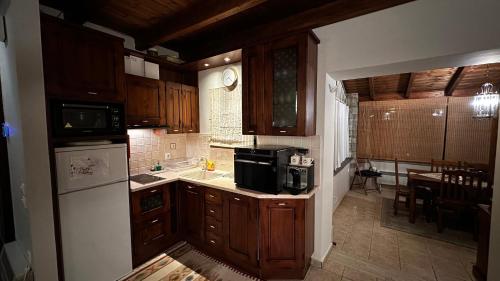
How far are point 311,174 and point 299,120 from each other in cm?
61

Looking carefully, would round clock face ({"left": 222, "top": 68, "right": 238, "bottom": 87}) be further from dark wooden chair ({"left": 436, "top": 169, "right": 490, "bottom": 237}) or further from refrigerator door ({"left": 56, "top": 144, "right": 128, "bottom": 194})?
dark wooden chair ({"left": 436, "top": 169, "right": 490, "bottom": 237})

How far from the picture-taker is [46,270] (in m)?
1.59

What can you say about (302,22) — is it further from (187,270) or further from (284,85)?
(187,270)

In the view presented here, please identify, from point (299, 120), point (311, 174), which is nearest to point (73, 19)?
point (299, 120)

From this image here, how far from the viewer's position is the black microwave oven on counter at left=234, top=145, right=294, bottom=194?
202 cm

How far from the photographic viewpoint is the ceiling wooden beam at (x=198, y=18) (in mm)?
1774

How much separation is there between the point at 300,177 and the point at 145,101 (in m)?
2.12

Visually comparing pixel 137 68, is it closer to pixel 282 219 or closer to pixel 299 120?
pixel 299 120

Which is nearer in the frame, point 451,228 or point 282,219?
point 282,219

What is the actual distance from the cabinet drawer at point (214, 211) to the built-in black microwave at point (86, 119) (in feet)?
4.17

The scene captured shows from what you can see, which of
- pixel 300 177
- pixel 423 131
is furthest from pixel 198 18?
pixel 423 131

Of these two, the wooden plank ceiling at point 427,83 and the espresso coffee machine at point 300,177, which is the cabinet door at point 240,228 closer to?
the espresso coffee machine at point 300,177

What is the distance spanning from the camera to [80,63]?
1.76 metres

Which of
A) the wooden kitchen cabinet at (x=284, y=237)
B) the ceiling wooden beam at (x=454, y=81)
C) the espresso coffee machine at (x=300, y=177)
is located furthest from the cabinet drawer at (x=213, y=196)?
the ceiling wooden beam at (x=454, y=81)
